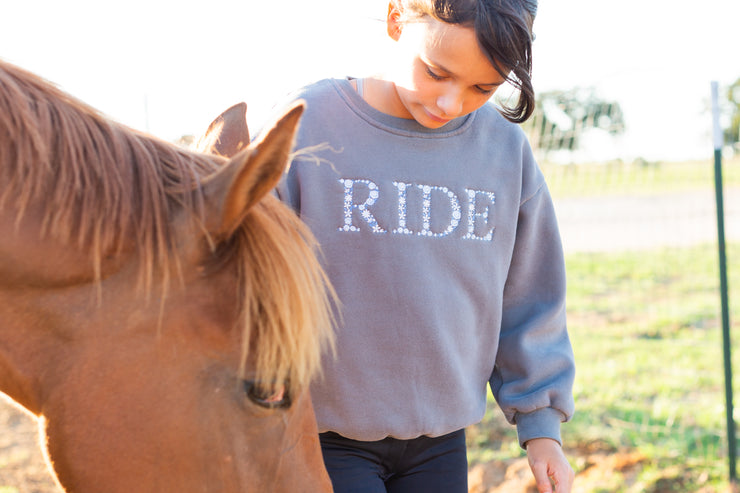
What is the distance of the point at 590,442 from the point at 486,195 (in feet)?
9.73

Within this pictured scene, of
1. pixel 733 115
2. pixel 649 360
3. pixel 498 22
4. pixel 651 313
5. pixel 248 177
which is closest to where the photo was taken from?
pixel 248 177

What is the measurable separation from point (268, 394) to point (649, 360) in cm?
507

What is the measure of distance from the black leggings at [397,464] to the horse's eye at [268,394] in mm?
417

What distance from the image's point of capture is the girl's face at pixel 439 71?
1.39 metres

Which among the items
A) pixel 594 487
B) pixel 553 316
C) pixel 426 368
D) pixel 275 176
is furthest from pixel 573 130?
pixel 275 176

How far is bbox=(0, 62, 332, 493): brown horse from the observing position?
99 cm

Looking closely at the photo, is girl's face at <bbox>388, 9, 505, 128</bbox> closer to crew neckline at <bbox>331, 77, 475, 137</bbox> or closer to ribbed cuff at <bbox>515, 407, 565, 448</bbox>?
crew neckline at <bbox>331, 77, 475, 137</bbox>

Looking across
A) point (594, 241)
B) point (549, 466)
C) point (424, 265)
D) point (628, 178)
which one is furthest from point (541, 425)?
point (594, 241)

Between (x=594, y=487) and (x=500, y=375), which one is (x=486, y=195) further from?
(x=594, y=487)

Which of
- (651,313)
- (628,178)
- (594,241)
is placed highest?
(628,178)

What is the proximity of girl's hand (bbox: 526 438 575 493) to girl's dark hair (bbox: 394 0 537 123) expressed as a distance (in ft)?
2.87

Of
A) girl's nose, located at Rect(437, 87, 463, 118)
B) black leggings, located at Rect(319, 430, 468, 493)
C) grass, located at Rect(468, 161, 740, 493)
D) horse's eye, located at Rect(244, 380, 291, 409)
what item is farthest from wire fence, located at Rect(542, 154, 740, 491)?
horse's eye, located at Rect(244, 380, 291, 409)

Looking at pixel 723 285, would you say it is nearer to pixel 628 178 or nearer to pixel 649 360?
pixel 628 178

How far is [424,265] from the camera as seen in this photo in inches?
59.4
